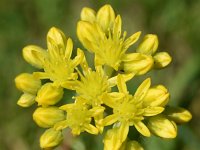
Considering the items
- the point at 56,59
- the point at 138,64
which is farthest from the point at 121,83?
the point at 56,59

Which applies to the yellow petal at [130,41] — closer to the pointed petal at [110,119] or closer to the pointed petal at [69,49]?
the pointed petal at [69,49]

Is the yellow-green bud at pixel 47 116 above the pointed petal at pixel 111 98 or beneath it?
beneath

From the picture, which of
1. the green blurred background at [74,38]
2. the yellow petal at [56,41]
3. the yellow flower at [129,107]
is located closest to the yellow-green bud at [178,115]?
the yellow flower at [129,107]

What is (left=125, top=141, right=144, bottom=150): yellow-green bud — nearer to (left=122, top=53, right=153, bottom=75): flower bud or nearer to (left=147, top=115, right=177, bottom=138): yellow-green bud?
(left=147, top=115, right=177, bottom=138): yellow-green bud

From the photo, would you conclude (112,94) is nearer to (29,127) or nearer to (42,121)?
(42,121)

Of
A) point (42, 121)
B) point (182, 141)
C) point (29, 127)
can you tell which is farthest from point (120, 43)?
point (29, 127)

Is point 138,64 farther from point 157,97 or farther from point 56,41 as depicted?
point 56,41

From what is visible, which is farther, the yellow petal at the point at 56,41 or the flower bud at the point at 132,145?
the yellow petal at the point at 56,41

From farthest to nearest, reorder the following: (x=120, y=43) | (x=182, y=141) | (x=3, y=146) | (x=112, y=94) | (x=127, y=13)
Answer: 1. (x=127, y=13)
2. (x=3, y=146)
3. (x=182, y=141)
4. (x=120, y=43)
5. (x=112, y=94)
